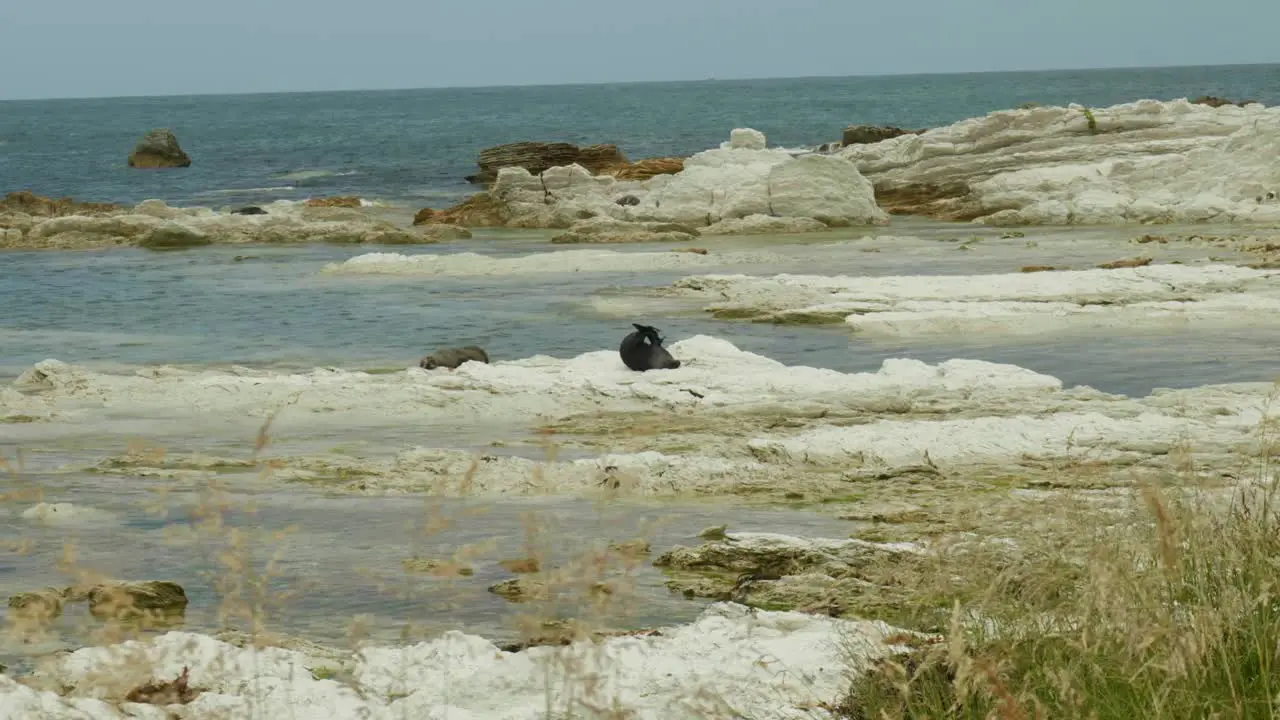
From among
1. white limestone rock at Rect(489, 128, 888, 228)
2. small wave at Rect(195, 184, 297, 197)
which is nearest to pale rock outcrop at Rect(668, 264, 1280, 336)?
white limestone rock at Rect(489, 128, 888, 228)

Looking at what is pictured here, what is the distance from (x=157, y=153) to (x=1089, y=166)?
146ft

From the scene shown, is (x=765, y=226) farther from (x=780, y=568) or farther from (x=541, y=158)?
(x=780, y=568)

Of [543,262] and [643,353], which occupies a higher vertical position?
[643,353]

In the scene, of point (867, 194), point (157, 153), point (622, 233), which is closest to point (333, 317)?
point (622, 233)

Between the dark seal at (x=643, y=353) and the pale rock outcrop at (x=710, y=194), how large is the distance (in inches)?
730

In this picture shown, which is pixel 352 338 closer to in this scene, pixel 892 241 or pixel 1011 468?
pixel 1011 468

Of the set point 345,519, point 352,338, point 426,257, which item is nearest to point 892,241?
point 426,257

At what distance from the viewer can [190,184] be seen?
176ft

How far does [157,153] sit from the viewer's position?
6519 centimetres

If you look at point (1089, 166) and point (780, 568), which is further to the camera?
point (1089, 166)

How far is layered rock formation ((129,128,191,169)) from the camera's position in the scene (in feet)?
212

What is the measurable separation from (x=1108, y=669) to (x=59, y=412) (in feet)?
33.8

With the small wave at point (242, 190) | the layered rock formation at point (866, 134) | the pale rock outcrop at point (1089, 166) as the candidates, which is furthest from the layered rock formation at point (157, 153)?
the pale rock outcrop at point (1089, 166)

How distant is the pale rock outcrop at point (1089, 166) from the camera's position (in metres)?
28.4
